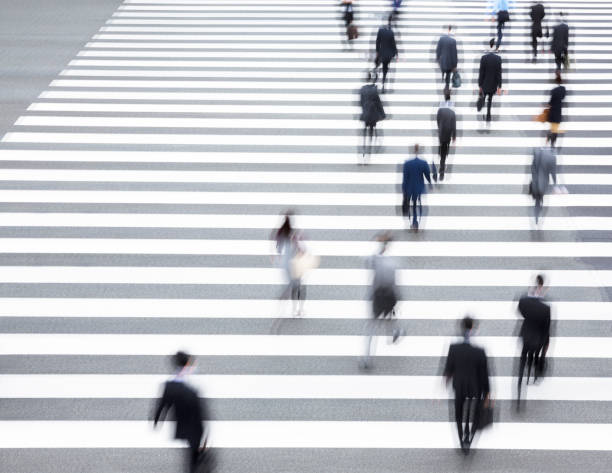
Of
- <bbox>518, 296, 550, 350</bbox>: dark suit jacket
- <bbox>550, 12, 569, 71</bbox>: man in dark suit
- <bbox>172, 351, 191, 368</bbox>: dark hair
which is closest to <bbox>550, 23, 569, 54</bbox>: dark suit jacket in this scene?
<bbox>550, 12, 569, 71</bbox>: man in dark suit

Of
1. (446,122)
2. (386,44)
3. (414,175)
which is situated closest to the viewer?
(414,175)

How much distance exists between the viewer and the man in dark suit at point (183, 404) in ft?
24.6

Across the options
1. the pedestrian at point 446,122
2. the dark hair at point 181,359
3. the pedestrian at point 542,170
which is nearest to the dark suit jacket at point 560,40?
the pedestrian at point 446,122

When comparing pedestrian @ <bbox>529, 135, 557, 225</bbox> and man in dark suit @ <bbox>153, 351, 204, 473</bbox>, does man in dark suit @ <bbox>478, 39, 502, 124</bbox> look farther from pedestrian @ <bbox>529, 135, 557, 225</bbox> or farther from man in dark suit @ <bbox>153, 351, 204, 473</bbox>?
man in dark suit @ <bbox>153, 351, 204, 473</bbox>

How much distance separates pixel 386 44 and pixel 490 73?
2631 millimetres

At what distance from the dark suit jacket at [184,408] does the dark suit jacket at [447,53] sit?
11.2m

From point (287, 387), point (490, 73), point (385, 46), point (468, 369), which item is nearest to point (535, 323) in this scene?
point (468, 369)

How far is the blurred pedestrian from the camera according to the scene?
19391 millimetres

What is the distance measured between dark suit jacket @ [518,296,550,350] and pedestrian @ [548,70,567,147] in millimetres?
6426

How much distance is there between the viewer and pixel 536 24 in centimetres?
1961

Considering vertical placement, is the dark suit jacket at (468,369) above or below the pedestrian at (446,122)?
below

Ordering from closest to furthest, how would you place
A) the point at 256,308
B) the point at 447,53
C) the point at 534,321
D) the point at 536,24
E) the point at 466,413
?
the point at 466,413 < the point at 534,321 < the point at 256,308 < the point at 447,53 < the point at 536,24

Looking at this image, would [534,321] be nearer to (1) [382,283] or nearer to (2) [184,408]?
(1) [382,283]

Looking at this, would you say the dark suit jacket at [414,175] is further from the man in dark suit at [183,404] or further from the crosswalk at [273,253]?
the man in dark suit at [183,404]
